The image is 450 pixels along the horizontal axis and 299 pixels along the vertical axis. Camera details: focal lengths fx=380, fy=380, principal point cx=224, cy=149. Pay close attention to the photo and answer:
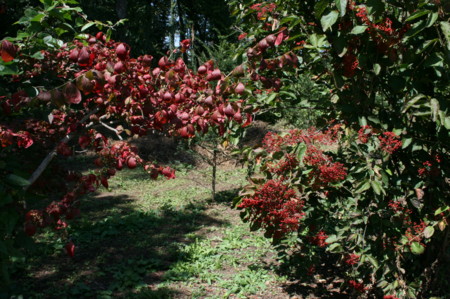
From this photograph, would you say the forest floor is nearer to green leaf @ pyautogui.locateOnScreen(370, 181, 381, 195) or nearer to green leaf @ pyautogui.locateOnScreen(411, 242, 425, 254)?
green leaf @ pyautogui.locateOnScreen(411, 242, 425, 254)

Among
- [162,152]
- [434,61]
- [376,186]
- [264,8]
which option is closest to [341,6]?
[434,61]

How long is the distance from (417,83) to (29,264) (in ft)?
13.4

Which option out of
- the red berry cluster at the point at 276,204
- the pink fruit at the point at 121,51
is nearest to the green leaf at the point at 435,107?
the red berry cluster at the point at 276,204

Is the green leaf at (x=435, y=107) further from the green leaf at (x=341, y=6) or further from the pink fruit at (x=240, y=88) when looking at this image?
the pink fruit at (x=240, y=88)

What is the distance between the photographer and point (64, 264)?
4.19 m

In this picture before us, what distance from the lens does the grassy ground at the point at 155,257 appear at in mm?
3562

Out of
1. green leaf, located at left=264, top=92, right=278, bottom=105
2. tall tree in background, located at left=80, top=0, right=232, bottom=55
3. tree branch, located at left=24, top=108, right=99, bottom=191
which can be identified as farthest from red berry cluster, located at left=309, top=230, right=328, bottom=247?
tall tree in background, located at left=80, top=0, right=232, bottom=55

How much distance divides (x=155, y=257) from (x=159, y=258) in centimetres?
5

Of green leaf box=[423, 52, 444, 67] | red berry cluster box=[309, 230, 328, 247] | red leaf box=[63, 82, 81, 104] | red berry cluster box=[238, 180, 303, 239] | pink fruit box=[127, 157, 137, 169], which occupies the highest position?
green leaf box=[423, 52, 444, 67]

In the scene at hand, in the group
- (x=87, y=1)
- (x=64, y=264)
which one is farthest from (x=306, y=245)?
(x=87, y=1)

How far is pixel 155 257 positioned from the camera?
172 inches

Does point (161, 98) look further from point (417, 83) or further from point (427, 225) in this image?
point (427, 225)

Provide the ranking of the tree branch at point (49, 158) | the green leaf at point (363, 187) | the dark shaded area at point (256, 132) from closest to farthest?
the green leaf at point (363, 187)
the tree branch at point (49, 158)
the dark shaded area at point (256, 132)

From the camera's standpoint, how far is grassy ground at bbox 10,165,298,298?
11.7 feet
